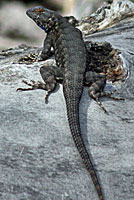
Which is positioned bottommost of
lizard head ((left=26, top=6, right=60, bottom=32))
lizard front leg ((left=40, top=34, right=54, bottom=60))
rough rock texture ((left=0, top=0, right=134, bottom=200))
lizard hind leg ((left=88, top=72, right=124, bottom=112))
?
rough rock texture ((left=0, top=0, right=134, bottom=200))

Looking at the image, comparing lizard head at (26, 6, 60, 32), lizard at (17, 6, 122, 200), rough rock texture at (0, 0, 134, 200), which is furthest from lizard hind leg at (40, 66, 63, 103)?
lizard head at (26, 6, 60, 32)

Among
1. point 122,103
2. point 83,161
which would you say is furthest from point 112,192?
point 122,103

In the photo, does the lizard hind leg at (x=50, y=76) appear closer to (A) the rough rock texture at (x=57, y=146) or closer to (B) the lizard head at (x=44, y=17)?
(A) the rough rock texture at (x=57, y=146)

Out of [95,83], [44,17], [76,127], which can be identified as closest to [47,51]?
[44,17]

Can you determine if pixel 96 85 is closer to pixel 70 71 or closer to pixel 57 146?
pixel 70 71

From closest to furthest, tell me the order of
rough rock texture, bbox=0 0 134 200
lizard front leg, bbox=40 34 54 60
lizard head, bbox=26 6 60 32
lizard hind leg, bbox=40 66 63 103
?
rough rock texture, bbox=0 0 134 200
lizard hind leg, bbox=40 66 63 103
lizard front leg, bbox=40 34 54 60
lizard head, bbox=26 6 60 32

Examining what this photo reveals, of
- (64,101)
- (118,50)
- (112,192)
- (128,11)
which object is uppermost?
(128,11)

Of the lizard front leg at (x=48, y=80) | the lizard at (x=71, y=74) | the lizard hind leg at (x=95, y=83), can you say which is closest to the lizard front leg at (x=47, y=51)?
the lizard at (x=71, y=74)

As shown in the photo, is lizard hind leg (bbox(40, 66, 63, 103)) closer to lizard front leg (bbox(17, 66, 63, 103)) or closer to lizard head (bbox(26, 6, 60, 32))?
lizard front leg (bbox(17, 66, 63, 103))

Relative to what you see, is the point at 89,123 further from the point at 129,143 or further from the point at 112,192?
the point at 112,192
